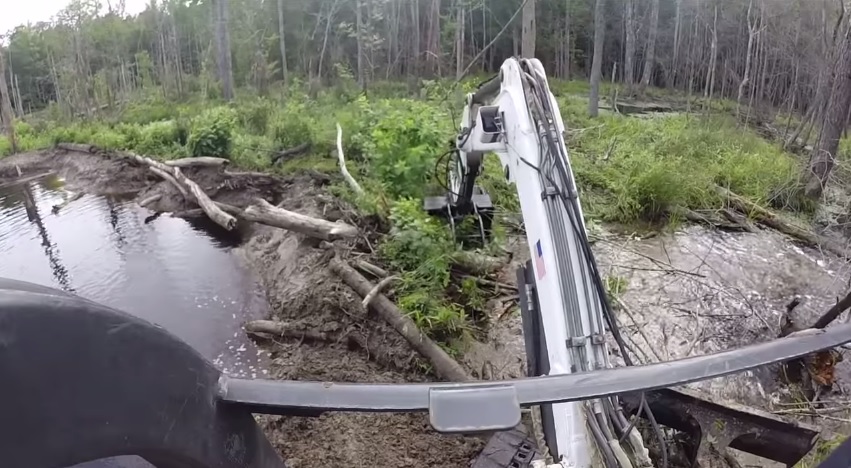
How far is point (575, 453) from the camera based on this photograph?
220 centimetres

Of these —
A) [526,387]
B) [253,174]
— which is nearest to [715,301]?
[526,387]

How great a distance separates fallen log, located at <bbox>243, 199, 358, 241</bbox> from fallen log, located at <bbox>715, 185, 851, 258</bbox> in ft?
17.4

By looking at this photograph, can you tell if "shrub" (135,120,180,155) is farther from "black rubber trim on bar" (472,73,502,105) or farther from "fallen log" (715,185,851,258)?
"fallen log" (715,185,851,258)

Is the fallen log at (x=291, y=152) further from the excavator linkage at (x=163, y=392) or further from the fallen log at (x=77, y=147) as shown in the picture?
the excavator linkage at (x=163, y=392)

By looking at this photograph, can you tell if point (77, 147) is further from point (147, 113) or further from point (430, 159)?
point (430, 159)

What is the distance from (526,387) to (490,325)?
4.38 metres

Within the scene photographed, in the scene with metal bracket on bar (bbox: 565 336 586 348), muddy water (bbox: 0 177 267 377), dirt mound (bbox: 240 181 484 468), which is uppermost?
metal bracket on bar (bbox: 565 336 586 348)

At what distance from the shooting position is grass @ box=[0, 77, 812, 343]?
585cm

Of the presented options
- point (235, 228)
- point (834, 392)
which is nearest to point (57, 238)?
point (235, 228)

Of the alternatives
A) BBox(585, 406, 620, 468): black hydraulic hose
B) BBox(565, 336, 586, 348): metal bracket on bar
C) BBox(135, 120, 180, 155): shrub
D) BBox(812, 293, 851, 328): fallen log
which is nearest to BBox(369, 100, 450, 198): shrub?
BBox(812, 293, 851, 328): fallen log

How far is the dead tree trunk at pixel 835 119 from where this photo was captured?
8.08m

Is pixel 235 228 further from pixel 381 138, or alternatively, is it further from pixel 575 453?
pixel 575 453

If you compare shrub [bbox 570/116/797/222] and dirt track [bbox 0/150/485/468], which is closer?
dirt track [bbox 0/150/485/468]

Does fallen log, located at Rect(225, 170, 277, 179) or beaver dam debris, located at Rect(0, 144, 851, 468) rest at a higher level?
fallen log, located at Rect(225, 170, 277, 179)
